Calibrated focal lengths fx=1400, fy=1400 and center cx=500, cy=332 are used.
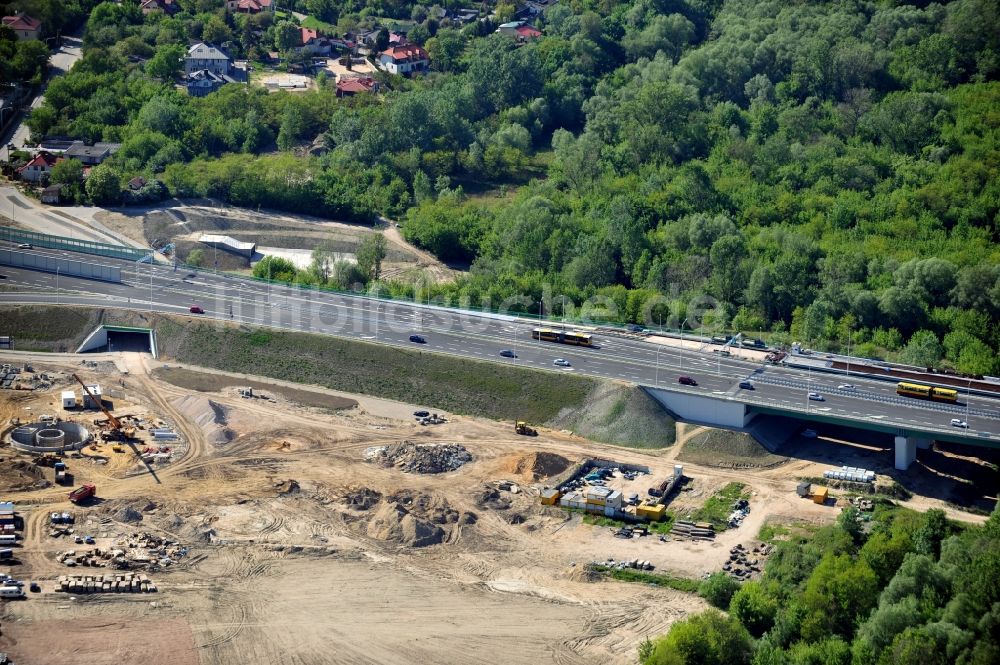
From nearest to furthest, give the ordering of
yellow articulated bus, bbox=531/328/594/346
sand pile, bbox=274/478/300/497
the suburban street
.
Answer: sand pile, bbox=274/478/300/497 → yellow articulated bus, bbox=531/328/594/346 → the suburban street

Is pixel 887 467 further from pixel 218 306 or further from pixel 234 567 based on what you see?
pixel 218 306

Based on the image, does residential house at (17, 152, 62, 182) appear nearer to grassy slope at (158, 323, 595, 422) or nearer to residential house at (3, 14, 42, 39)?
residential house at (3, 14, 42, 39)

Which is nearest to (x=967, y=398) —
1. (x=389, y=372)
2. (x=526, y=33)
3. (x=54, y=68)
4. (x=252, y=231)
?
(x=389, y=372)

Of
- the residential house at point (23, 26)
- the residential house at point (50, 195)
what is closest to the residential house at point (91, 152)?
the residential house at point (50, 195)

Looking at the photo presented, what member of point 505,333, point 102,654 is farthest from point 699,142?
point 102,654

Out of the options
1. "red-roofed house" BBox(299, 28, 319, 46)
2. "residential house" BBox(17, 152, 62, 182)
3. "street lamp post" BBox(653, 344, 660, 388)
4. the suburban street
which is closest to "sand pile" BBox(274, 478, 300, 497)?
"street lamp post" BBox(653, 344, 660, 388)

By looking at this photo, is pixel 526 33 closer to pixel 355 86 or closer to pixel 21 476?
pixel 355 86

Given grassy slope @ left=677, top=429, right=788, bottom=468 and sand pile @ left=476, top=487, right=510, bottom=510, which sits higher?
grassy slope @ left=677, top=429, right=788, bottom=468

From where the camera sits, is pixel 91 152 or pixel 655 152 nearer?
pixel 655 152
